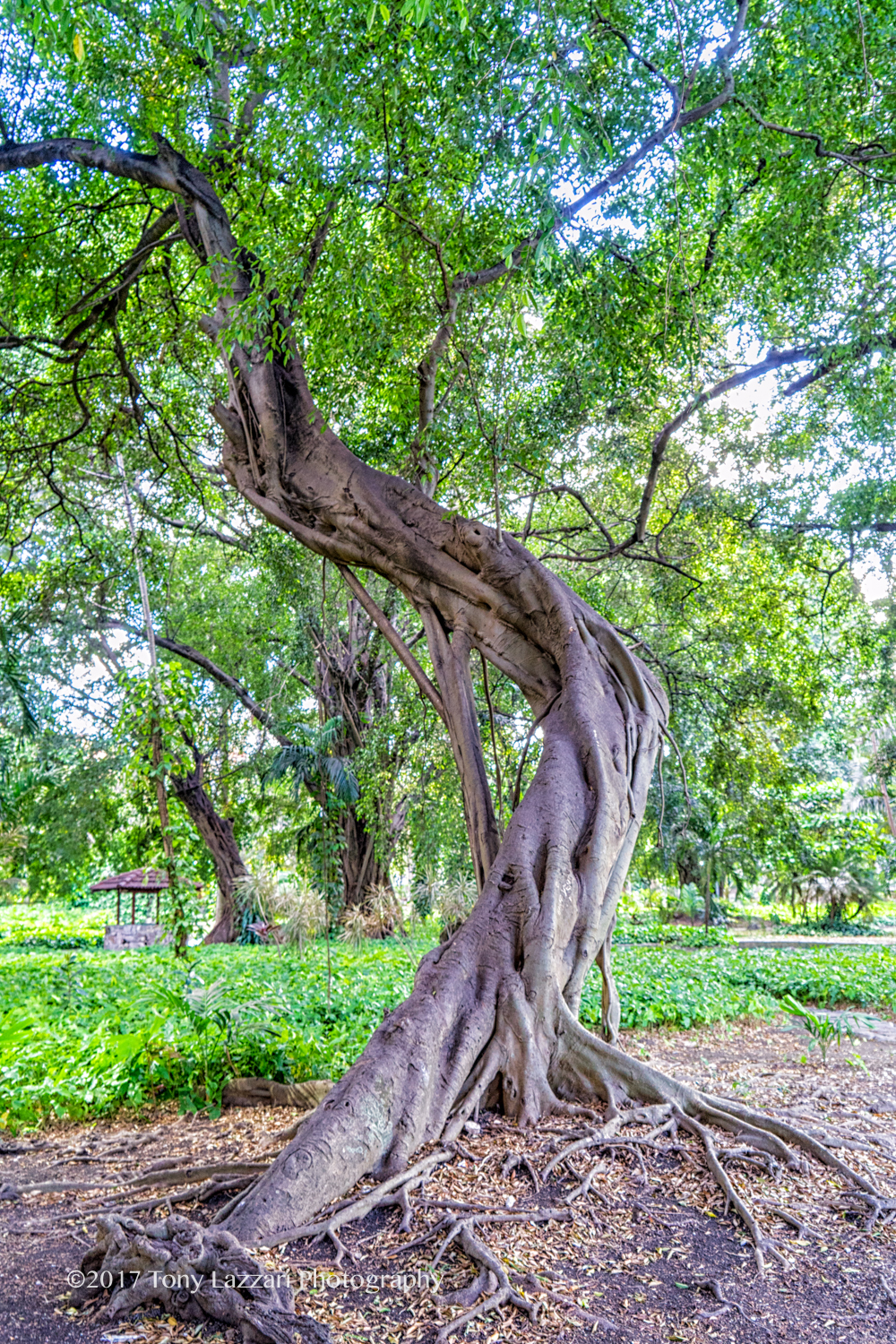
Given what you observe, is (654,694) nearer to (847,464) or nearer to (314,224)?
(314,224)

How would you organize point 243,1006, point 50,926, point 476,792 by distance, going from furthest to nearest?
point 50,926 < point 243,1006 < point 476,792

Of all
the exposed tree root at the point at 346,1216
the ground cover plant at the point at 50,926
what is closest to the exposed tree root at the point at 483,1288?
the exposed tree root at the point at 346,1216

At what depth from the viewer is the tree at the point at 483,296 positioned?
414 cm

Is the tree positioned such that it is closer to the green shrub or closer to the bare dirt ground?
the bare dirt ground

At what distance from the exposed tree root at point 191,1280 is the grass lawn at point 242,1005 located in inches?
108

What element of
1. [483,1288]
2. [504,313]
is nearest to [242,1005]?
[483,1288]

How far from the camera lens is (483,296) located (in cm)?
701

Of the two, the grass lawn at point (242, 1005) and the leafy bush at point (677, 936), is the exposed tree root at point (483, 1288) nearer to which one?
the grass lawn at point (242, 1005)

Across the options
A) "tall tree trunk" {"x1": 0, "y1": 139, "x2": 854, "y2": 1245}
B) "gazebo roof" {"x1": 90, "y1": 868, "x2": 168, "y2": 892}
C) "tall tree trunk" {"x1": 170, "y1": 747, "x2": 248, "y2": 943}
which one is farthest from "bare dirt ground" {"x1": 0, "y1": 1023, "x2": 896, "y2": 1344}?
"gazebo roof" {"x1": 90, "y1": 868, "x2": 168, "y2": 892}

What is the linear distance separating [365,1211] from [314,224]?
226 inches

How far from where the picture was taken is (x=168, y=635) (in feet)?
53.0

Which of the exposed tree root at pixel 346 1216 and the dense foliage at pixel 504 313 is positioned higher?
the dense foliage at pixel 504 313

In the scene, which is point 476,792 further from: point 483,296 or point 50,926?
point 50,926

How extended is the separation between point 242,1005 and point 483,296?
5674 millimetres
